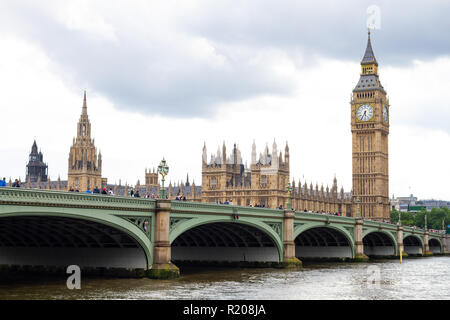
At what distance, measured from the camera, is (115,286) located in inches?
1690

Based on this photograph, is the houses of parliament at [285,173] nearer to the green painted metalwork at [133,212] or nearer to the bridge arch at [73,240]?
the green painted metalwork at [133,212]

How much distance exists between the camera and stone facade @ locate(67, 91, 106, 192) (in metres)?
174

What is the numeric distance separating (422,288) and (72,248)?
2488 centimetres

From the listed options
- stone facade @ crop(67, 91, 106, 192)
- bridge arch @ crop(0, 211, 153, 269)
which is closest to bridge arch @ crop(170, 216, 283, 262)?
bridge arch @ crop(0, 211, 153, 269)

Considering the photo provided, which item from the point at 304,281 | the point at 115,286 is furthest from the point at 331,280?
the point at 115,286

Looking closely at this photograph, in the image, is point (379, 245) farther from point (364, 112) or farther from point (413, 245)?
point (364, 112)

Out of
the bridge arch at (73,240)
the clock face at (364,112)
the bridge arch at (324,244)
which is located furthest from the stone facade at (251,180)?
the bridge arch at (73,240)

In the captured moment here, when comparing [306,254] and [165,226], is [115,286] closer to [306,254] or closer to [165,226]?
[165,226]

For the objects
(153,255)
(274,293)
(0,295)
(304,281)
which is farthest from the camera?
(304,281)

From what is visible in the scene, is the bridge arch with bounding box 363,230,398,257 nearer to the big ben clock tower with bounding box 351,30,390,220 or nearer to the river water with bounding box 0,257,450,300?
the river water with bounding box 0,257,450,300

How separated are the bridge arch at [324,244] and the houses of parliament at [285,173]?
5665 cm

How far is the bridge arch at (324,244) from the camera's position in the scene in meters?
80.3

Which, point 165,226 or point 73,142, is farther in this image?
point 73,142
